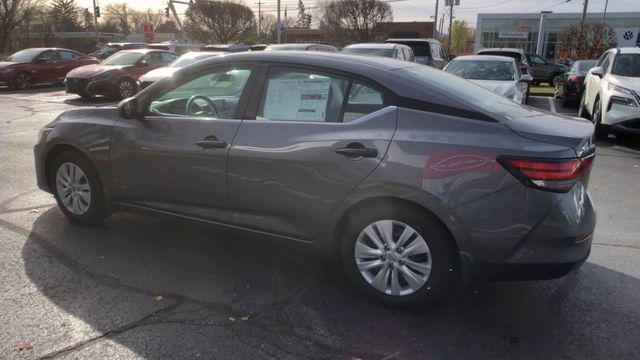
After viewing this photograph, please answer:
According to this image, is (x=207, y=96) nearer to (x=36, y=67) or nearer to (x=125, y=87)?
(x=125, y=87)

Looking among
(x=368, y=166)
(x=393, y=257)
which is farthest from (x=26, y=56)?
(x=393, y=257)

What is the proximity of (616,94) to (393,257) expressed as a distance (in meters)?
7.40

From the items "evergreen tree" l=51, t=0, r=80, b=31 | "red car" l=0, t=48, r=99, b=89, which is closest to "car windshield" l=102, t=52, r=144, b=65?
"red car" l=0, t=48, r=99, b=89

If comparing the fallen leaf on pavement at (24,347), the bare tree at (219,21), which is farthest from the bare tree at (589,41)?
the fallen leaf on pavement at (24,347)

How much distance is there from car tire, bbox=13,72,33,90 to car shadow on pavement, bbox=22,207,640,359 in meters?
16.6

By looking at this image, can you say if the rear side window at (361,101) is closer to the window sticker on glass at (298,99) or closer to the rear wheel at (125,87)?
the window sticker on glass at (298,99)

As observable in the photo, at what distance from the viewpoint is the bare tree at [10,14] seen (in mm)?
35500

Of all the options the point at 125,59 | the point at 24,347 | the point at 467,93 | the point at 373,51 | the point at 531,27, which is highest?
the point at 531,27

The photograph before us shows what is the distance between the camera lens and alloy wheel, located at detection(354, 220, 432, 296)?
3.37 meters

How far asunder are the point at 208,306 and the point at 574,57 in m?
33.9

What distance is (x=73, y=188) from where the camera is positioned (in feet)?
15.9

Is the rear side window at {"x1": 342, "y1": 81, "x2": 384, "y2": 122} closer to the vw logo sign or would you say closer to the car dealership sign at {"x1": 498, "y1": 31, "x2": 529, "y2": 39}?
the vw logo sign

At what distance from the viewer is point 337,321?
336 centimetres

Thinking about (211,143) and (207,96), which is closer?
(211,143)
